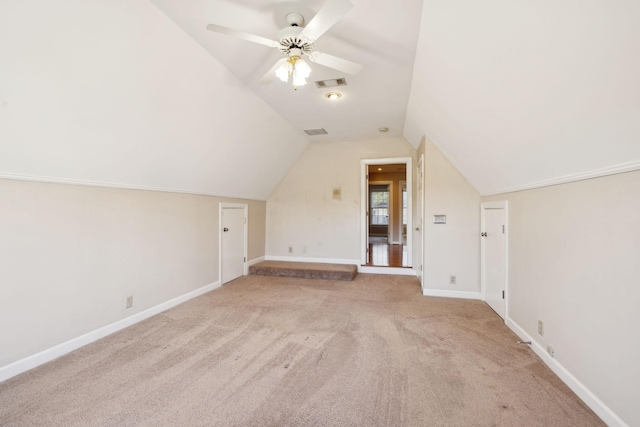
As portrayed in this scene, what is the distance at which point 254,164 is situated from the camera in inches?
180

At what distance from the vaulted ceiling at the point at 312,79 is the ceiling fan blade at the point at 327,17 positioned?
0.31 metres

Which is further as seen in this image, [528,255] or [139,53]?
[528,255]

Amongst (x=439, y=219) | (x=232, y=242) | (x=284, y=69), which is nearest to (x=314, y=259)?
(x=232, y=242)

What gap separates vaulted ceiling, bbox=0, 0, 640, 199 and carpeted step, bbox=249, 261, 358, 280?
2319mm

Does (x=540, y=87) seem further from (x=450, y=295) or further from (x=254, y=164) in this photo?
(x=254, y=164)

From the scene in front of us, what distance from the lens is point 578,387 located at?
5.94ft

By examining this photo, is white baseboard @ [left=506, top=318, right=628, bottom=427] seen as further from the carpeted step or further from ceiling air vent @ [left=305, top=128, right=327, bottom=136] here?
ceiling air vent @ [left=305, top=128, right=327, bottom=136]

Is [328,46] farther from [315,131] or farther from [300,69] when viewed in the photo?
[315,131]

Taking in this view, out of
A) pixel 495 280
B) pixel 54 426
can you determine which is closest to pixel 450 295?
pixel 495 280

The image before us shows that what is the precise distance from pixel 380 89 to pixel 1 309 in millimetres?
3781

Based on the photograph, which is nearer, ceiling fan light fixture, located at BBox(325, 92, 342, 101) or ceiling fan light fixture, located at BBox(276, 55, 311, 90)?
ceiling fan light fixture, located at BBox(276, 55, 311, 90)

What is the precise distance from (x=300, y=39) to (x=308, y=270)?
3757 mm

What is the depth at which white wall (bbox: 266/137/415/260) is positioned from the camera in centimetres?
544

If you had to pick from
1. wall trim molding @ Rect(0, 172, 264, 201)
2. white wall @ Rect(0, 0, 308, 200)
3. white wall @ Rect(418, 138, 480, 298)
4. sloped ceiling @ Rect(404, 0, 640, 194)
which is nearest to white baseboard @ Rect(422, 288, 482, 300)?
white wall @ Rect(418, 138, 480, 298)
